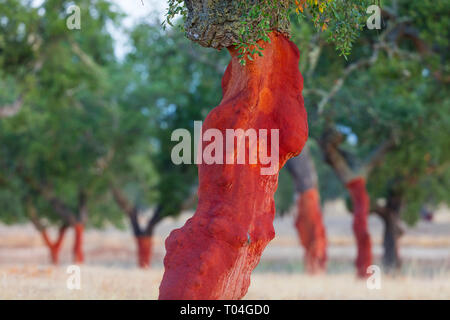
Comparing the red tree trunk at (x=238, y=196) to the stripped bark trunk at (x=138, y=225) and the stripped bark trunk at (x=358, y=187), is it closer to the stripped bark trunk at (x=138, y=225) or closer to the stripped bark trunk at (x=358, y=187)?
the stripped bark trunk at (x=358, y=187)

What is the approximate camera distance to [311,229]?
15727mm

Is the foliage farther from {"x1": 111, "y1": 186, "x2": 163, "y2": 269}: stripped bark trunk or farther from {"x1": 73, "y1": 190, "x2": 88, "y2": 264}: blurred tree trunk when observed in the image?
{"x1": 73, "y1": 190, "x2": 88, "y2": 264}: blurred tree trunk

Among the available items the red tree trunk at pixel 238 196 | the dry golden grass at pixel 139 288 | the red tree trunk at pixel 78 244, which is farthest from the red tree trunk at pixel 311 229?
the red tree trunk at pixel 238 196

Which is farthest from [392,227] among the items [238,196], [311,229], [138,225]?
[238,196]

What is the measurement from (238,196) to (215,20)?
1.78m

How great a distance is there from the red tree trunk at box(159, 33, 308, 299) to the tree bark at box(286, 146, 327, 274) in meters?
9.96

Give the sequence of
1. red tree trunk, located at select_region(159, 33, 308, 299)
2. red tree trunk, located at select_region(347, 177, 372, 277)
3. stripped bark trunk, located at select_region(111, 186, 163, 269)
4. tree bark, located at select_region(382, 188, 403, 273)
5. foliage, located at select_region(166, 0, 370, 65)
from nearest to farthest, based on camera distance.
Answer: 1. red tree trunk, located at select_region(159, 33, 308, 299)
2. foliage, located at select_region(166, 0, 370, 65)
3. red tree trunk, located at select_region(347, 177, 372, 277)
4. tree bark, located at select_region(382, 188, 403, 273)
5. stripped bark trunk, located at select_region(111, 186, 163, 269)

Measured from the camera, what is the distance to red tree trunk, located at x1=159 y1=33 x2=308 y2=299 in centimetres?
513

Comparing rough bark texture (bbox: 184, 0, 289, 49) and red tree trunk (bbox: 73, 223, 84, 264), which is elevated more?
rough bark texture (bbox: 184, 0, 289, 49)

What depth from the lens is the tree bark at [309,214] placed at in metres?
15.7

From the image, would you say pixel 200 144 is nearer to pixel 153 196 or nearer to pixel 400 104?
pixel 400 104

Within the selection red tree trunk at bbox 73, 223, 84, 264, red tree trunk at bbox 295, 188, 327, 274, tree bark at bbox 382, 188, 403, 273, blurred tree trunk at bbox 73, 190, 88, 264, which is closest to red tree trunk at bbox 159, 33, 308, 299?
red tree trunk at bbox 295, 188, 327, 274

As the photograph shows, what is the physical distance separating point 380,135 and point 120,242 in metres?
27.9

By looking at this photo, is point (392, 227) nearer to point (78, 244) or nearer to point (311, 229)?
point (311, 229)
